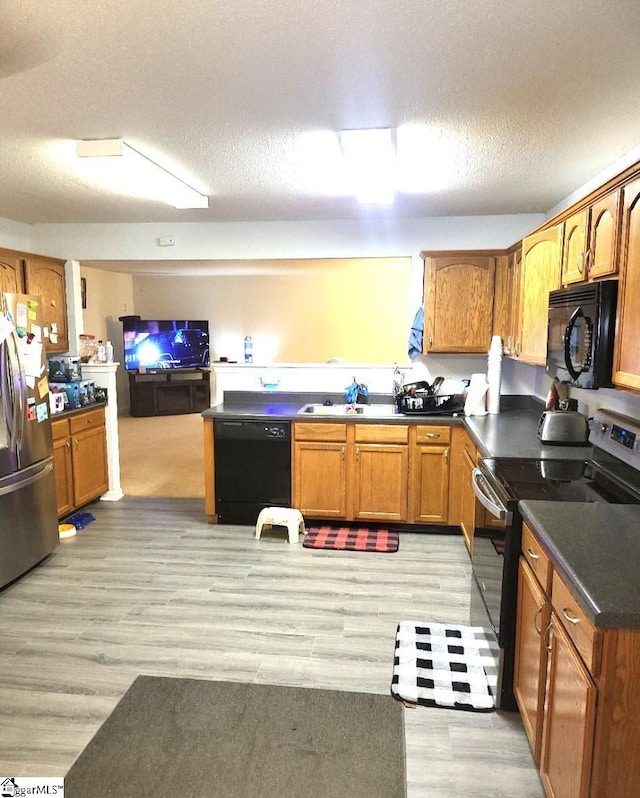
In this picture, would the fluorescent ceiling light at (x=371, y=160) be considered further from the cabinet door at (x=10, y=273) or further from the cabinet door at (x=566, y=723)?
the cabinet door at (x=10, y=273)

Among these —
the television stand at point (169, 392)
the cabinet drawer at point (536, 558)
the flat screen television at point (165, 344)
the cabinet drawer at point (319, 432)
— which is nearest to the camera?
the cabinet drawer at point (536, 558)

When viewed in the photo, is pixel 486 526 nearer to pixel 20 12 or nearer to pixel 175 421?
pixel 20 12

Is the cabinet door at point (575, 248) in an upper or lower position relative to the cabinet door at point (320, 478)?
upper

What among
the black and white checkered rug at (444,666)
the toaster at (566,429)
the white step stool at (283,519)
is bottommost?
the black and white checkered rug at (444,666)

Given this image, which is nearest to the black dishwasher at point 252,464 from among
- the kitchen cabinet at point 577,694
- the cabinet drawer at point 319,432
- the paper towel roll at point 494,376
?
the cabinet drawer at point 319,432

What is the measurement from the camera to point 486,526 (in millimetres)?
2354

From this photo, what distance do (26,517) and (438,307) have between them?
3.06 meters

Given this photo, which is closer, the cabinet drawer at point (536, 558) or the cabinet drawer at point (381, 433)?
the cabinet drawer at point (536, 558)

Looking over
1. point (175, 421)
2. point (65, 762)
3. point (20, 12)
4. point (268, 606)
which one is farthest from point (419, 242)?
point (175, 421)

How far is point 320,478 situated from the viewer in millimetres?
3990

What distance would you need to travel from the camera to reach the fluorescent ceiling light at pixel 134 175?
8.22 ft

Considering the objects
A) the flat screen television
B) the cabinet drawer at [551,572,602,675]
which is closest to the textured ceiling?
the cabinet drawer at [551,572,602,675]

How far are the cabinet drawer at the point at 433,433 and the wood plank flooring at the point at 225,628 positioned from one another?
72cm

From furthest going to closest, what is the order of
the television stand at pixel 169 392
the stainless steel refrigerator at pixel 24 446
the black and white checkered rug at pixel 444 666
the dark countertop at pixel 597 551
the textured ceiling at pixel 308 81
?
the television stand at pixel 169 392
the stainless steel refrigerator at pixel 24 446
the black and white checkered rug at pixel 444 666
the textured ceiling at pixel 308 81
the dark countertop at pixel 597 551
